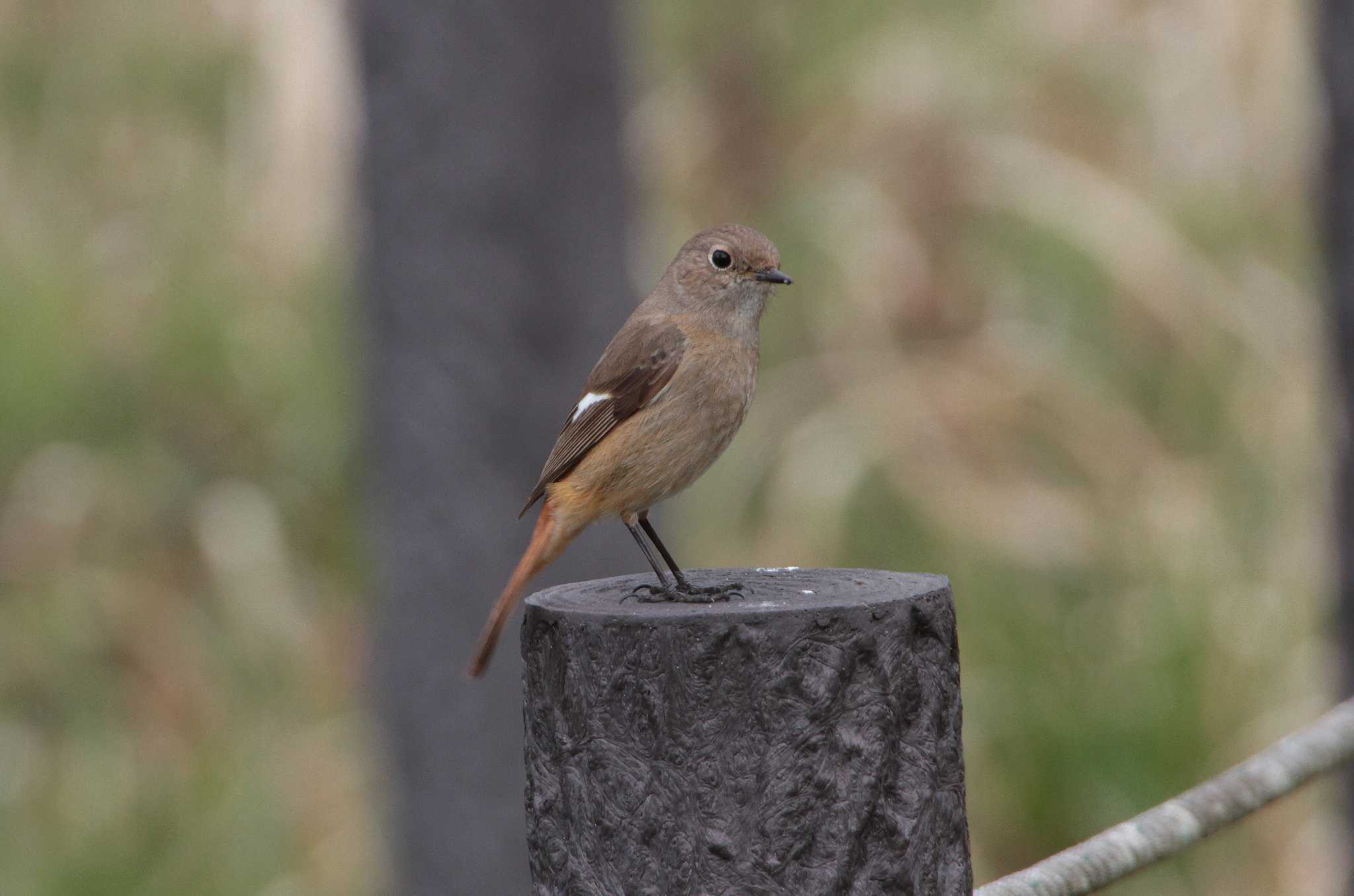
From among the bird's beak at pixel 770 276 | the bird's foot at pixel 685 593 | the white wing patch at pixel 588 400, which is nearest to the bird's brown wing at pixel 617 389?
the white wing patch at pixel 588 400

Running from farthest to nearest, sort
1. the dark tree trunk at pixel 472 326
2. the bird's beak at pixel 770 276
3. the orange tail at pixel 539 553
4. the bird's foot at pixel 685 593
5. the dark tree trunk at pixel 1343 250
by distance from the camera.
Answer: the dark tree trunk at pixel 472 326, the dark tree trunk at pixel 1343 250, the bird's beak at pixel 770 276, the orange tail at pixel 539 553, the bird's foot at pixel 685 593

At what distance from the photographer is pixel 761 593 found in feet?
5.77

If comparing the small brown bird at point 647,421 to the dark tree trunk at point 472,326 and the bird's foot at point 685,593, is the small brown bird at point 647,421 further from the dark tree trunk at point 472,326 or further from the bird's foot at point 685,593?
the dark tree trunk at point 472,326

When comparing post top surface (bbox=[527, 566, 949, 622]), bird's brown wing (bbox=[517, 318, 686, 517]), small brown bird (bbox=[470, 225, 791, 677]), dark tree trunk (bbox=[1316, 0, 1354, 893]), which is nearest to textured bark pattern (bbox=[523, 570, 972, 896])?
→ post top surface (bbox=[527, 566, 949, 622])

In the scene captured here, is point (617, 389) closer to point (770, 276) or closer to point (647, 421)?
point (647, 421)

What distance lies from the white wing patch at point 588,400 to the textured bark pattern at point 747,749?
3.86ft

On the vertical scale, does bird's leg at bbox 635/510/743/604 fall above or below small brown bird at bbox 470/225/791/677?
below

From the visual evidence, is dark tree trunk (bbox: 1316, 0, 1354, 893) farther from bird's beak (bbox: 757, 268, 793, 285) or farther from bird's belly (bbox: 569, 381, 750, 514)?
bird's belly (bbox: 569, 381, 750, 514)

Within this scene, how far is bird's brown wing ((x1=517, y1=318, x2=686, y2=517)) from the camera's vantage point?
2.69 meters

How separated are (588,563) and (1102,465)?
2423 millimetres

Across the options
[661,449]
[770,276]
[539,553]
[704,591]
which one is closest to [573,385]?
[770,276]

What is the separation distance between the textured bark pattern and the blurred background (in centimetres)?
265

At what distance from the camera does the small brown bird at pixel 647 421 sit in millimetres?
2646

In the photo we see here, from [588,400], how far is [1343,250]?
2012 mm
